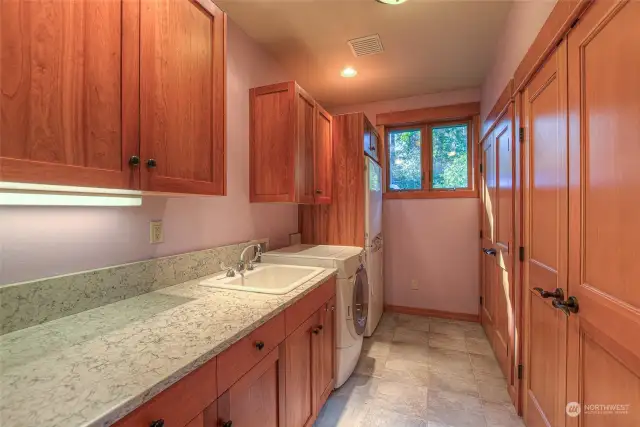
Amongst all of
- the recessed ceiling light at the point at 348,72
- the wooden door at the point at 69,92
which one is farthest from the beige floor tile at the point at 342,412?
the recessed ceiling light at the point at 348,72

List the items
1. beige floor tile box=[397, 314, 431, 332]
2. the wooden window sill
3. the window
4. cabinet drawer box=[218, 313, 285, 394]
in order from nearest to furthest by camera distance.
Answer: cabinet drawer box=[218, 313, 285, 394], beige floor tile box=[397, 314, 431, 332], the wooden window sill, the window

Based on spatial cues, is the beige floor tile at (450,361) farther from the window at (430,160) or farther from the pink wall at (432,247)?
the window at (430,160)

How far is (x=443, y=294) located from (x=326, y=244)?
1.62 metres

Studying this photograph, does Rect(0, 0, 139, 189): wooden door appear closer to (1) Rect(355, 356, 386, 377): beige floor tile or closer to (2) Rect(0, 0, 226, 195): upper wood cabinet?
(2) Rect(0, 0, 226, 195): upper wood cabinet

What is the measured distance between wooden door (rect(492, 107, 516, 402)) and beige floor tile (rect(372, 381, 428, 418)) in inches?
23.2

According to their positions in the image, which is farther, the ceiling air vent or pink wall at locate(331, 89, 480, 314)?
pink wall at locate(331, 89, 480, 314)

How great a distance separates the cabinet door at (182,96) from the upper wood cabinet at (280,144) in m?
0.68

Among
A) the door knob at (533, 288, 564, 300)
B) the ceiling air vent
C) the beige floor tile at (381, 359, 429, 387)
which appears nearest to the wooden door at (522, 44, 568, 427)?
the door knob at (533, 288, 564, 300)

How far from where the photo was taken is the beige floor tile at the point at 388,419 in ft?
5.32

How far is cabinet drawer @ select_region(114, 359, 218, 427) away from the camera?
62cm

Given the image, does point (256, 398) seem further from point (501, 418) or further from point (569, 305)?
point (501, 418)

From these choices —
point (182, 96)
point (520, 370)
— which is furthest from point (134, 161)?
point (520, 370)

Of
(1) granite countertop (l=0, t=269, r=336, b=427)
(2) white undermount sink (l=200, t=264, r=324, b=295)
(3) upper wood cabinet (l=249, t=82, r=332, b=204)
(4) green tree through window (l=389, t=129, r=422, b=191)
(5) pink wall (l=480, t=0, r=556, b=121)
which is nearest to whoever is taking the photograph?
(1) granite countertop (l=0, t=269, r=336, b=427)

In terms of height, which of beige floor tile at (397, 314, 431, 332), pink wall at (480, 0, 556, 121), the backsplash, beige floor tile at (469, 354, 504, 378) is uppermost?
pink wall at (480, 0, 556, 121)
